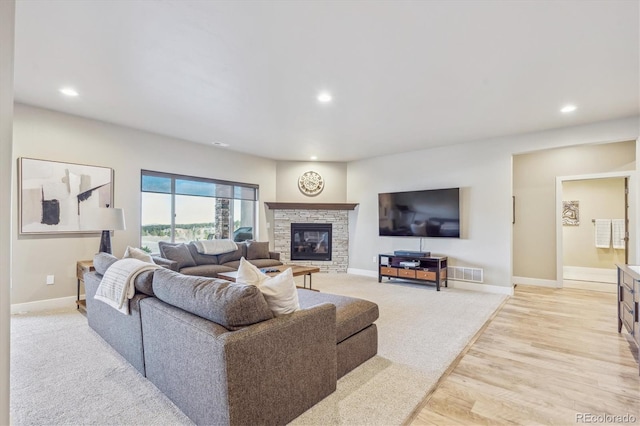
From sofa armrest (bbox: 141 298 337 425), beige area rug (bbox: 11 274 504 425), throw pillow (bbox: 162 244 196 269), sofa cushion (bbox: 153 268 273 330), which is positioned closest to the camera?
sofa armrest (bbox: 141 298 337 425)

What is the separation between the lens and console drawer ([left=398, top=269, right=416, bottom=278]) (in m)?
5.52

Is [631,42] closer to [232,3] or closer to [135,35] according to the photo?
[232,3]

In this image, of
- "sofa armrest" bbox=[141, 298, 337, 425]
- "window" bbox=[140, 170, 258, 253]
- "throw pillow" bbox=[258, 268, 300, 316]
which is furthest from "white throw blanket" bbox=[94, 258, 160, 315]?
"window" bbox=[140, 170, 258, 253]

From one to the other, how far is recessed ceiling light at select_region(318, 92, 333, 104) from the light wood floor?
117 inches

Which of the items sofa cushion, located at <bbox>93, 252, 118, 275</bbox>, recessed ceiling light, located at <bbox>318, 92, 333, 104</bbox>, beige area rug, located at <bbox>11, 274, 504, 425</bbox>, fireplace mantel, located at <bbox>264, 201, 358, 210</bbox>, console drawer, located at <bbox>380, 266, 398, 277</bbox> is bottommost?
beige area rug, located at <bbox>11, 274, 504, 425</bbox>

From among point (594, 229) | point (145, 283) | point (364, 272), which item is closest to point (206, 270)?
point (145, 283)

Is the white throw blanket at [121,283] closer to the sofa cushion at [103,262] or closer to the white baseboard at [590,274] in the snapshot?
the sofa cushion at [103,262]

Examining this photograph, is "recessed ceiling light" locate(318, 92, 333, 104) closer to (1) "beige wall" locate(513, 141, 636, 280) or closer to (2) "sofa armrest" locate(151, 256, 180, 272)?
(2) "sofa armrest" locate(151, 256, 180, 272)

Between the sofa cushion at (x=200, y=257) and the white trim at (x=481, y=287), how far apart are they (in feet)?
14.1

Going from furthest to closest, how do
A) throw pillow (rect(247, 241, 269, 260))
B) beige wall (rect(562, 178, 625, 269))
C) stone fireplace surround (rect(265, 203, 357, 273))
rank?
1. stone fireplace surround (rect(265, 203, 357, 273))
2. beige wall (rect(562, 178, 625, 269))
3. throw pillow (rect(247, 241, 269, 260))

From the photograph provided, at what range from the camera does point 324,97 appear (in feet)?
11.6

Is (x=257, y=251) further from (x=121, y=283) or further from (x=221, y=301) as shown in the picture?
(x=221, y=301)

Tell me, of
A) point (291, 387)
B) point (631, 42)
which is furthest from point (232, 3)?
point (631, 42)

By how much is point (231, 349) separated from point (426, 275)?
457 cm
